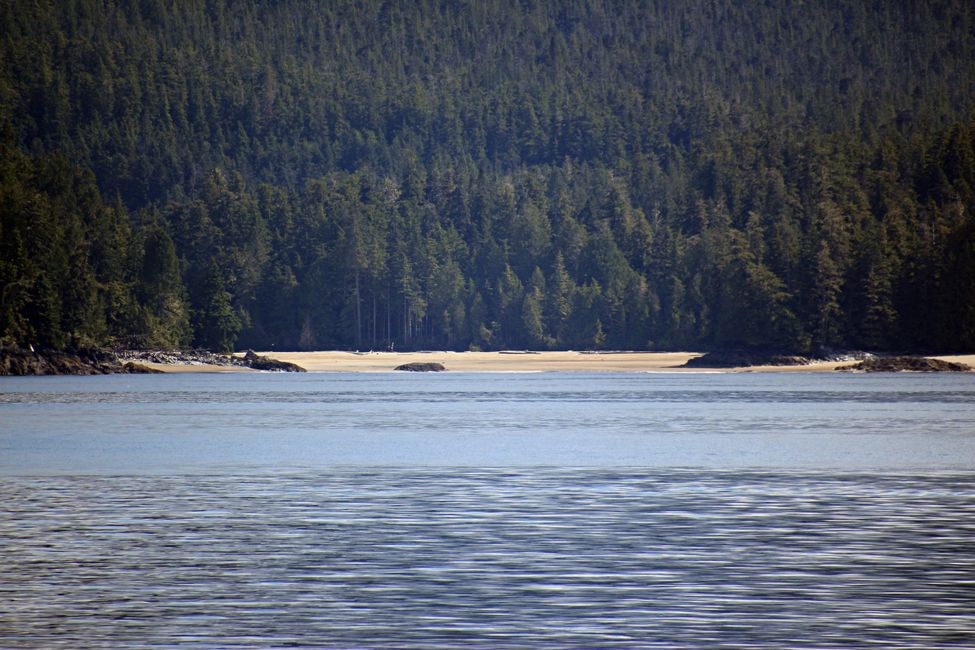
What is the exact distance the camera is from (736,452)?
37.5 meters

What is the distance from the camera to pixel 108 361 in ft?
384

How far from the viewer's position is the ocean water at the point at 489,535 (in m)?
14.8

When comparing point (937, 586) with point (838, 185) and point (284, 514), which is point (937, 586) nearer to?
point (284, 514)

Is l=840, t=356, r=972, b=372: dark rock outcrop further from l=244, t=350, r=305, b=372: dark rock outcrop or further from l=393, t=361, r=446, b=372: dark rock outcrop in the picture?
l=244, t=350, r=305, b=372: dark rock outcrop

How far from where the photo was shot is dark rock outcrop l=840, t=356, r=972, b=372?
115 m

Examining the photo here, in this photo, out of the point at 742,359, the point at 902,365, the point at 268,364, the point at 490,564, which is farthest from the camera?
the point at 268,364

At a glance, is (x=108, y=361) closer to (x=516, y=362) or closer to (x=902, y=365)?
(x=516, y=362)

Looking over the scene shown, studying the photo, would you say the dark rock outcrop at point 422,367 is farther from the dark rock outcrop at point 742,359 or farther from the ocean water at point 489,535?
the ocean water at point 489,535

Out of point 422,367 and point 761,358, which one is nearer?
point 761,358

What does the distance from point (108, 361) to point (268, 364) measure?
17411 millimetres

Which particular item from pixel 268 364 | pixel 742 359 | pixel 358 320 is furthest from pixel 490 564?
pixel 358 320

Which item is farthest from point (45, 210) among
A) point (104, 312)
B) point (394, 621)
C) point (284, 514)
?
point (394, 621)

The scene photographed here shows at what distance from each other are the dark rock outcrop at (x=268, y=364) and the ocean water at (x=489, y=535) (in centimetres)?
7970

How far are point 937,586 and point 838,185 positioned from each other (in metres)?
146
